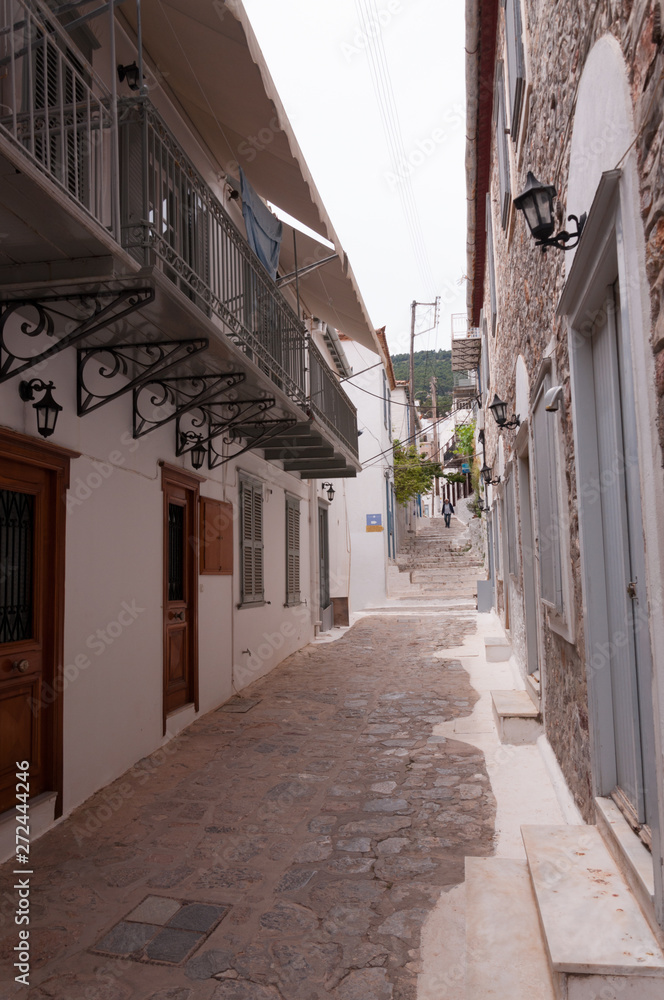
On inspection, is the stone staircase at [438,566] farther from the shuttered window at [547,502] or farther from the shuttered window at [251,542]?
the shuttered window at [547,502]

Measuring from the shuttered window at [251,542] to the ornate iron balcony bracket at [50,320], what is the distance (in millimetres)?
4684

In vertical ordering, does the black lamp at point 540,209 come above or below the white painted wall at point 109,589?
above

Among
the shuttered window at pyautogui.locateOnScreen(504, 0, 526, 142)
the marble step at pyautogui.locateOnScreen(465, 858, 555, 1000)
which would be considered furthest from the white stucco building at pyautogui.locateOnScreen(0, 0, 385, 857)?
the marble step at pyautogui.locateOnScreen(465, 858, 555, 1000)

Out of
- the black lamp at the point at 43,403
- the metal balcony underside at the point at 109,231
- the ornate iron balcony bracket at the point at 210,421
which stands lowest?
the black lamp at the point at 43,403

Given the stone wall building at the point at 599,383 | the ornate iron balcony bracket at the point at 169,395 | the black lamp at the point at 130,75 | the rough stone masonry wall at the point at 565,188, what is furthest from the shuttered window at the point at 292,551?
the black lamp at the point at 130,75

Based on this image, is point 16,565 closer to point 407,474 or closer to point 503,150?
point 503,150

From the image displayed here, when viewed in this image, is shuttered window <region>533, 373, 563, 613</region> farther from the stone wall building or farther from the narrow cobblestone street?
the narrow cobblestone street

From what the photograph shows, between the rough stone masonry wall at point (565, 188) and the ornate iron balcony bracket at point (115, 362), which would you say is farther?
the ornate iron balcony bracket at point (115, 362)

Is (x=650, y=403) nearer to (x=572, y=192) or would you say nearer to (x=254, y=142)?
(x=572, y=192)

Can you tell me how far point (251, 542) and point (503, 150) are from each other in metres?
5.32

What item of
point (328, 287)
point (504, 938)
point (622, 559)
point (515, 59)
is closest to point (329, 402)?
point (328, 287)

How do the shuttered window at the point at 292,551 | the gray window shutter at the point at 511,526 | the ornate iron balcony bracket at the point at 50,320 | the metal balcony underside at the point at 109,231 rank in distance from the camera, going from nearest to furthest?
the metal balcony underside at the point at 109,231
the ornate iron balcony bracket at the point at 50,320
the gray window shutter at the point at 511,526
the shuttered window at the point at 292,551

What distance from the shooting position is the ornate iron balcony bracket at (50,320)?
4020 millimetres

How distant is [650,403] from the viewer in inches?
79.0
